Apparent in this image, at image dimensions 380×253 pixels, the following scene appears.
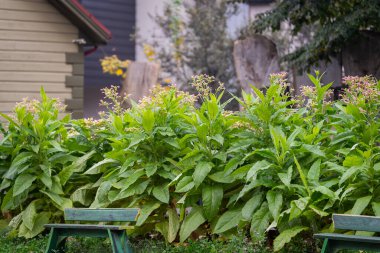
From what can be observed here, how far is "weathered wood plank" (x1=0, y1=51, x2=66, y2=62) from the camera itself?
1888 centimetres

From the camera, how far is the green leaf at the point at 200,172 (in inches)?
333

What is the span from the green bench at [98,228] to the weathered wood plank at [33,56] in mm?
10770

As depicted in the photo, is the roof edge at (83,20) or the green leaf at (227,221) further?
the roof edge at (83,20)

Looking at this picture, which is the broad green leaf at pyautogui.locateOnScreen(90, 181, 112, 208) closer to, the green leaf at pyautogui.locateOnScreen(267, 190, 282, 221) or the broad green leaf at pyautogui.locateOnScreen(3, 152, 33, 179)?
the broad green leaf at pyautogui.locateOnScreen(3, 152, 33, 179)

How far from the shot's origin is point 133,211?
7.90 meters

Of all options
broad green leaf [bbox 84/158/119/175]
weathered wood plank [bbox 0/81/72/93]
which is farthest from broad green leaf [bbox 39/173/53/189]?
weathered wood plank [bbox 0/81/72/93]

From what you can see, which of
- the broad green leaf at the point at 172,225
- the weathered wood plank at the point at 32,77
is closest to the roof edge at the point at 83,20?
the weathered wood plank at the point at 32,77

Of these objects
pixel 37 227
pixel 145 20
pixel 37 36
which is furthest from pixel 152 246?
pixel 145 20

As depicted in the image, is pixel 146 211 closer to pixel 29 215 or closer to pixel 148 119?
pixel 148 119

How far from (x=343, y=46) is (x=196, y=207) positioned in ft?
19.2

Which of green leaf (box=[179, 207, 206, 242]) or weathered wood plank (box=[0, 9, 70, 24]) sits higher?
weathered wood plank (box=[0, 9, 70, 24])

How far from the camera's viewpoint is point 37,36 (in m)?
19.0

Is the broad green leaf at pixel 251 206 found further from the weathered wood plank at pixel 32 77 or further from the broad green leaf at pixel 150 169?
the weathered wood plank at pixel 32 77

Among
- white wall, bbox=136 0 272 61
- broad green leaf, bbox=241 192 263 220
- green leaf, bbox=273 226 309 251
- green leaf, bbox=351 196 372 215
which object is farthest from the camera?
white wall, bbox=136 0 272 61
